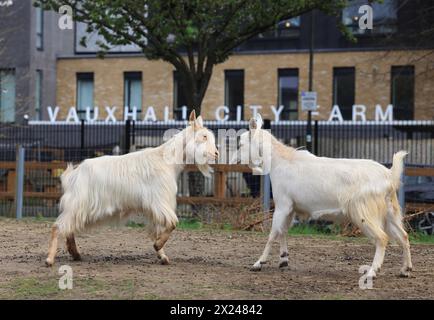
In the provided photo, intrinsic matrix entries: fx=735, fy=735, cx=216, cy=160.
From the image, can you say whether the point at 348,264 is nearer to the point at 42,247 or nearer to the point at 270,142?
the point at 270,142

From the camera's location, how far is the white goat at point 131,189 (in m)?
9.69

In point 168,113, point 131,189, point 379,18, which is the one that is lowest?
point 131,189

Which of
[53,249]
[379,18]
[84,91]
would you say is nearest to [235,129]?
[53,249]

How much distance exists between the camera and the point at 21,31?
114 feet

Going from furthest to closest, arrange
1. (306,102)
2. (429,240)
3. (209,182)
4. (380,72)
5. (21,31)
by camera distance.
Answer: (21,31)
(380,72)
(306,102)
(209,182)
(429,240)

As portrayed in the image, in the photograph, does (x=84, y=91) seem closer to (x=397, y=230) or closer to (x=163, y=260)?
(x=163, y=260)

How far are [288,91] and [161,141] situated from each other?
11.6 meters

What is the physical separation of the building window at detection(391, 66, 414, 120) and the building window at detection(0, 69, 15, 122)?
56.5 ft

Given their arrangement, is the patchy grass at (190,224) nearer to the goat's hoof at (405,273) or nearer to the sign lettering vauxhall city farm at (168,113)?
the goat's hoof at (405,273)

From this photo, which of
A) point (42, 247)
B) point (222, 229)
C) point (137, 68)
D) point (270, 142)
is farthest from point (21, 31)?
point (270, 142)

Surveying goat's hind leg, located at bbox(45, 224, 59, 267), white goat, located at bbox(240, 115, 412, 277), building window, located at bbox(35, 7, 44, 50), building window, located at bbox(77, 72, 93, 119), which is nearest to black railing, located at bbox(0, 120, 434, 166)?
building window, located at bbox(77, 72, 93, 119)

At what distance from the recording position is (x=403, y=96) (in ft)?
103

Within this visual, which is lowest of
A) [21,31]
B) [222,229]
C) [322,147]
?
[222,229]

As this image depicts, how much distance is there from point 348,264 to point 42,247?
4910 millimetres
